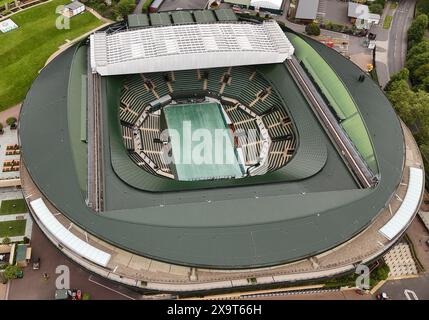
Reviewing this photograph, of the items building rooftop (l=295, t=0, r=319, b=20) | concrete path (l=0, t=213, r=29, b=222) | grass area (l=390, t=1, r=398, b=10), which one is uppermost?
building rooftop (l=295, t=0, r=319, b=20)

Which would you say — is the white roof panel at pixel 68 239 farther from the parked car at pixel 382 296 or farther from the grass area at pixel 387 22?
the grass area at pixel 387 22

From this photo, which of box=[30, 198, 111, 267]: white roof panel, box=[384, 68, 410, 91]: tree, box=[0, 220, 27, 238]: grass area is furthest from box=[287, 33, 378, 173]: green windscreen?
box=[0, 220, 27, 238]: grass area

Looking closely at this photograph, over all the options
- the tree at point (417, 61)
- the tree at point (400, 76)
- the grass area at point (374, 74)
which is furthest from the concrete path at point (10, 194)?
the tree at point (417, 61)

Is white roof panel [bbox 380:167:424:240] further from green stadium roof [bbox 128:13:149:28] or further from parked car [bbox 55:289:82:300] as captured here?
green stadium roof [bbox 128:13:149:28]

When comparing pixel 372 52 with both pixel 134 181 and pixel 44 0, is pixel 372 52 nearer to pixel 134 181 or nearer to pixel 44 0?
pixel 134 181

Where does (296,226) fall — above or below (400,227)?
above

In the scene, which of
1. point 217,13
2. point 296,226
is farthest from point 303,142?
point 217,13
